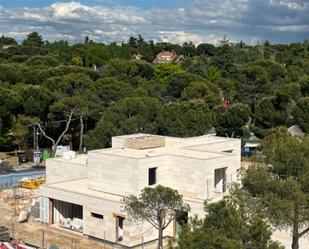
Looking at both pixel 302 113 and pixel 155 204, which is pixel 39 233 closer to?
pixel 155 204

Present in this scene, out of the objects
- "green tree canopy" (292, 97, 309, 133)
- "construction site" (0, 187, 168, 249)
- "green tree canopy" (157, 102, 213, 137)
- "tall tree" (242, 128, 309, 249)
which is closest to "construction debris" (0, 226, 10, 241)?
"construction site" (0, 187, 168, 249)

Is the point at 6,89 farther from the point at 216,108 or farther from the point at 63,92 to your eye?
the point at 216,108

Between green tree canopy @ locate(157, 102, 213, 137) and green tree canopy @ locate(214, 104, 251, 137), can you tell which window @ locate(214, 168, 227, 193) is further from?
green tree canopy @ locate(214, 104, 251, 137)

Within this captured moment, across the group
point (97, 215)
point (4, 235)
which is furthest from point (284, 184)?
point (4, 235)

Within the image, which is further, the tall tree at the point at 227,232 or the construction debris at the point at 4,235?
the construction debris at the point at 4,235

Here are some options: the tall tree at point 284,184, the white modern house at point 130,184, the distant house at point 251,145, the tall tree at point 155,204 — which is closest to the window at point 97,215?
the white modern house at point 130,184

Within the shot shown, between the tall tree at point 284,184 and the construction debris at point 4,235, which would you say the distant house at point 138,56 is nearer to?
the construction debris at point 4,235
